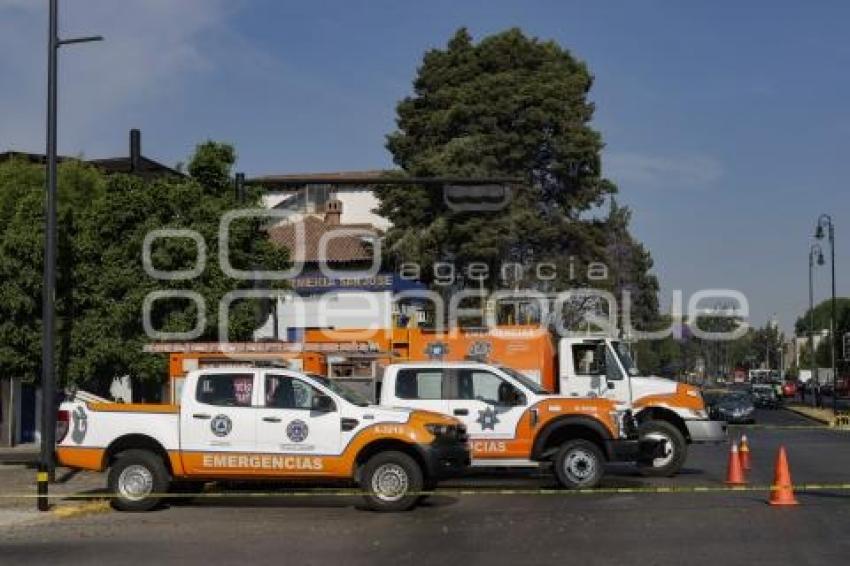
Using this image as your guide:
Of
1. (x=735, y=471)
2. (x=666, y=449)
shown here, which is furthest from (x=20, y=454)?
(x=735, y=471)

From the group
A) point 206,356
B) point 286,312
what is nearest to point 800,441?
point 206,356

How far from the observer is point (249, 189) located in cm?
2570

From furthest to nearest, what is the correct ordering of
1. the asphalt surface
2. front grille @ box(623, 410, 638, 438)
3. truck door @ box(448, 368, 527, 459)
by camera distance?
1. truck door @ box(448, 368, 527, 459)
2. front grille @ box(623, 410, 638, 438)
3. the asphalt surface

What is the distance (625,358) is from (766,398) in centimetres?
5110

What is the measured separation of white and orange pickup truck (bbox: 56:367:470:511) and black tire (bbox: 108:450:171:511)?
0.5 inches

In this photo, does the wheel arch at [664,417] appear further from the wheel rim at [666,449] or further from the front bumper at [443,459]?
the front bumper at [443,459]

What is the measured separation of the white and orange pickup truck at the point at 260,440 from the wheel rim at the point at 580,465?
2.30m

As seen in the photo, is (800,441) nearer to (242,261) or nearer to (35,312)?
(242,261)

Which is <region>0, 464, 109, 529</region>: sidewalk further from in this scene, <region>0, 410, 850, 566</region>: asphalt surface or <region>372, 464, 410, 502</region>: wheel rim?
<region>372, 464, 410, 502</region>: wheel rim

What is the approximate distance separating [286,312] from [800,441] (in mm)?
26683

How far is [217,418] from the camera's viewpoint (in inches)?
604

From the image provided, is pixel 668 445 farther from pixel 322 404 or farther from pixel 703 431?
pixel 322 404

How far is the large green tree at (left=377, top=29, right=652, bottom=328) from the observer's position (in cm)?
4266

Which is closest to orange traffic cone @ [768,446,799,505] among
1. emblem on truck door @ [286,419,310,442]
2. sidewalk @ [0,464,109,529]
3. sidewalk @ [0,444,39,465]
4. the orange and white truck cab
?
the orange and white truck cab
